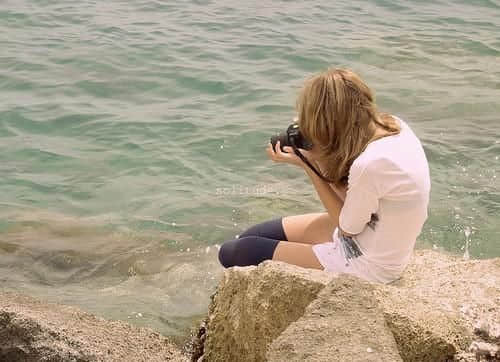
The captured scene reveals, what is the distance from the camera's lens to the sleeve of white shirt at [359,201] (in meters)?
3.86

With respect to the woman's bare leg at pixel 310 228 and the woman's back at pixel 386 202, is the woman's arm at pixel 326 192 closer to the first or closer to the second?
the woman's back at pixel 386 202

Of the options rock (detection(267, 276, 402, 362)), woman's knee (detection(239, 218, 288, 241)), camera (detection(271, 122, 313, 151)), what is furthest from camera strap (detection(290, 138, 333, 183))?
rock (detection(267, 276, 402, 362))

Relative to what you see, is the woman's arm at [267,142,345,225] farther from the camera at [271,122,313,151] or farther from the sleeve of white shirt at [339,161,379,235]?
the sleeve of white shirt at [339,161,379,235]

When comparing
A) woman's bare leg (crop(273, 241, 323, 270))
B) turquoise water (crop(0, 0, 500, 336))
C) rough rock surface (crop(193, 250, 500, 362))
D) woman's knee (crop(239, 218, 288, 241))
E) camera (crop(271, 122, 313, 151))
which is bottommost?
turquoise water (crop(0, 0, 500, 336))

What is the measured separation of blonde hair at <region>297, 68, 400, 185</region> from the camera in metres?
3.97

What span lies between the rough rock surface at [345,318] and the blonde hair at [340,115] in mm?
784

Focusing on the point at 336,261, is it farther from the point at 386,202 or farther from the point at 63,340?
the point at 63,340

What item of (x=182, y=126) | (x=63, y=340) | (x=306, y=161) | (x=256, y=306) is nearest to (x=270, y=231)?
(x=306, y=161)

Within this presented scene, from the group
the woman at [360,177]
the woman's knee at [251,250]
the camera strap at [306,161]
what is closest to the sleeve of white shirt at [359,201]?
the woman at [360,177]

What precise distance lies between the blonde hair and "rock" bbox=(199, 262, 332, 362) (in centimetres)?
79

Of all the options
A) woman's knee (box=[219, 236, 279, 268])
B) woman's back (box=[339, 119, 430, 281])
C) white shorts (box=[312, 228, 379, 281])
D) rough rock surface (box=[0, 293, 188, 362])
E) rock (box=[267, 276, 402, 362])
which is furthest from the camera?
woman's knee (box=[219, 236, 279, 268])

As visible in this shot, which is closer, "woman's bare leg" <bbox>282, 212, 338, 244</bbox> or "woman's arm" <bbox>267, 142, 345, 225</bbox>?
"woman's arm" <bbox>267, 142, 345, 225</bbox>

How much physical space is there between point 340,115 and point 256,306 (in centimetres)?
107

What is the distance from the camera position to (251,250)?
14.4 ft
